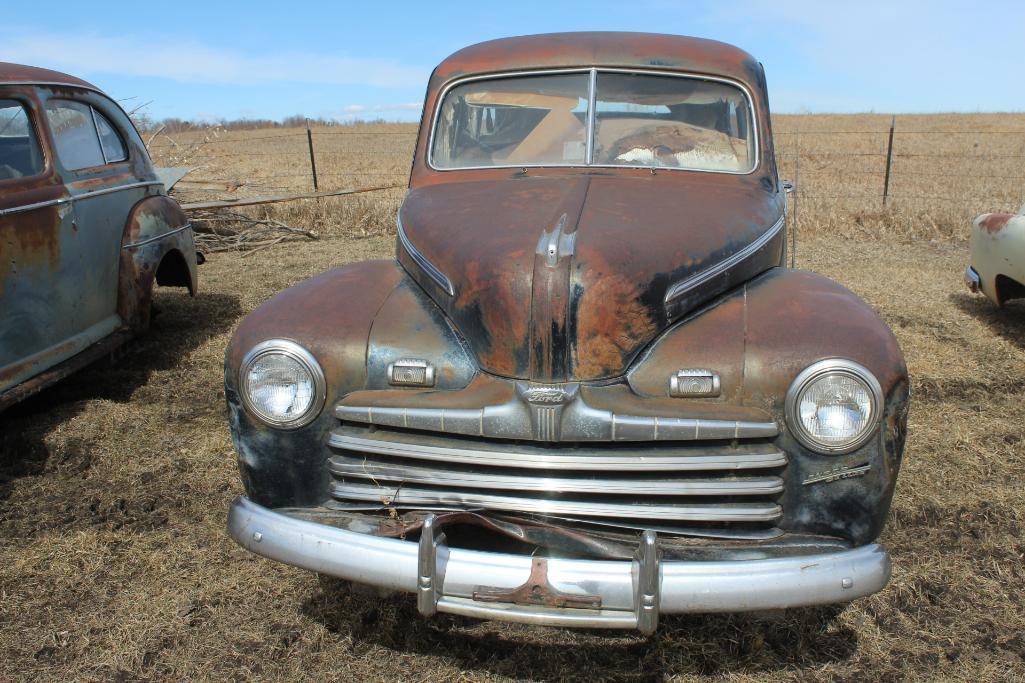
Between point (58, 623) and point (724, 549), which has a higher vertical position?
point (724, 549)

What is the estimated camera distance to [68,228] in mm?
4211

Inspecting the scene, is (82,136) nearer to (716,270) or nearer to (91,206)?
(91,206)

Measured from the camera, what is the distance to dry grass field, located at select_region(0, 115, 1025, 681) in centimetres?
241

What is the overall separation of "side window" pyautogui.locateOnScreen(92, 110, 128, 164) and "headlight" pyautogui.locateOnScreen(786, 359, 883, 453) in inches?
175

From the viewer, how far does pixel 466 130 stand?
3516 mm

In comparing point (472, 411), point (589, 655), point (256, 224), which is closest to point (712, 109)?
point (472, 411)

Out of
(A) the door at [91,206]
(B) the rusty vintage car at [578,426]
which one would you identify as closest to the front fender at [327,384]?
(B) the rusty vintage car at [578,426]

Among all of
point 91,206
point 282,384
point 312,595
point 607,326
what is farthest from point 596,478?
point 91,206

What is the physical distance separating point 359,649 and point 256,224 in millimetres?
7843

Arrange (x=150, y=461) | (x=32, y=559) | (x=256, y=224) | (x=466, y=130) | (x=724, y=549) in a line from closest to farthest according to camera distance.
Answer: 1. (x=724, y=549)
2. (x=32, y=559)
3. (x=466, y=130)
4. (x=150, y=461)
5. (x=256, y=224)

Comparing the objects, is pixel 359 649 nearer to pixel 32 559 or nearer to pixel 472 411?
pixel 472 411

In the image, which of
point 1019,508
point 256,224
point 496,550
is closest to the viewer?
point 496,550

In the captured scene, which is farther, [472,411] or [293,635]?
[293,635]

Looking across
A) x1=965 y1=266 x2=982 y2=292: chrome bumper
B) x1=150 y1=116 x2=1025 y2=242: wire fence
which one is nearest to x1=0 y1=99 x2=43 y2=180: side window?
x1=150 y1=116 x2=1025 y2=242: wire fence
